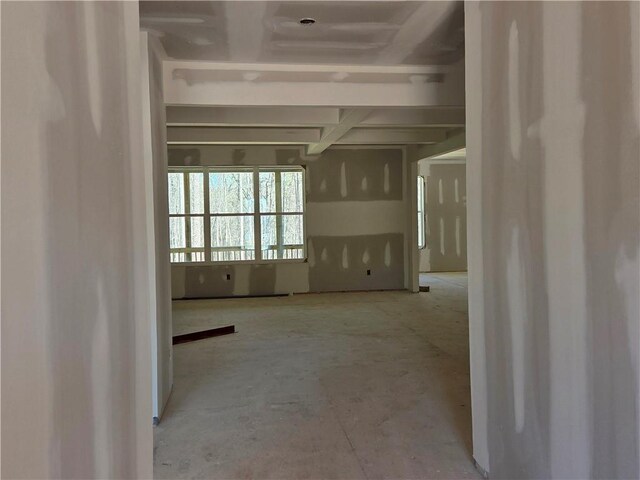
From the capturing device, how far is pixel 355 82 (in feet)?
13.0

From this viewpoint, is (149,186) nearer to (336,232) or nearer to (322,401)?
(322,401)

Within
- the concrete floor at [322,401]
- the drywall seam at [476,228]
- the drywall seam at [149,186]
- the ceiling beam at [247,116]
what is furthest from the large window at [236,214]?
the drywall seam at [476,228]

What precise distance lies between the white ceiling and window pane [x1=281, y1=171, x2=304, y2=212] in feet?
17.5

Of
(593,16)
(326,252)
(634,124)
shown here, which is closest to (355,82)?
(593,16)

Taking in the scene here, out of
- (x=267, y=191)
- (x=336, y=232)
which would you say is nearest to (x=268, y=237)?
(x=267, y=191)

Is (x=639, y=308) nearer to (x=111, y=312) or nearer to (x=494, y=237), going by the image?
(x=494, y=237)

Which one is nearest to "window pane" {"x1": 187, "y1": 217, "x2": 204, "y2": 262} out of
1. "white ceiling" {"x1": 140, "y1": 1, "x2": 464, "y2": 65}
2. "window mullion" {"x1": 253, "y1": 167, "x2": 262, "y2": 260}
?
"window mullion" {"x1": 253, "y1": 167, "x2": 262, "y2": 260}

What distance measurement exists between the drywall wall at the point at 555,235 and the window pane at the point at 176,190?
702 centimetres

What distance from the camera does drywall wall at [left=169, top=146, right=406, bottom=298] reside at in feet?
29.0

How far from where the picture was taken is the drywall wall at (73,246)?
1.23 meters

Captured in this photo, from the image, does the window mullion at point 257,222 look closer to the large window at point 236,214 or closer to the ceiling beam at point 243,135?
the large window at point 236,214

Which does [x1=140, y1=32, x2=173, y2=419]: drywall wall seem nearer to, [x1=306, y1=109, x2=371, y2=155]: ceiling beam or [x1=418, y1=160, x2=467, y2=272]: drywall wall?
[x1=306, y1=109, x2=371, y2=155]: ceiling beam

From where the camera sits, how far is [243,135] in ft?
23.6

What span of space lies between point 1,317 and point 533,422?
79.2 inches
